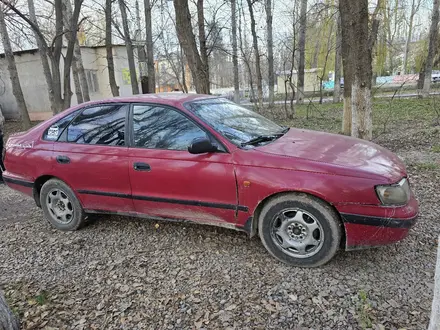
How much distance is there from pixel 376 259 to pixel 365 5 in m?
4.88

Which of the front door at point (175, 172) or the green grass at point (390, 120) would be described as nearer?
the front door at point (175, 172)

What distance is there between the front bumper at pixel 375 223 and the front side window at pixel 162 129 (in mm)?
1534

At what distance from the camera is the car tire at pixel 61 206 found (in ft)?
12.4

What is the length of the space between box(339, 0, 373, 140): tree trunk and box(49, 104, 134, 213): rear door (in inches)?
185

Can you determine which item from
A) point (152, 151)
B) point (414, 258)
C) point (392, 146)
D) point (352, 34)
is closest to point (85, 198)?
point (152, 151)

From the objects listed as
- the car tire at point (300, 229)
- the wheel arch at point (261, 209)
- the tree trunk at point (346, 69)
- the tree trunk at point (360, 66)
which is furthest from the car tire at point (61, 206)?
the tree trunk at point (346, 69)

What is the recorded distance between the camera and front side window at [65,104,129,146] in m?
3.49

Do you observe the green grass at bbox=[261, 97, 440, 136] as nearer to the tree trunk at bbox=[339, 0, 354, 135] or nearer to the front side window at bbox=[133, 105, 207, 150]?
the tree trunk at bbox=[339, 0, 354, 135]

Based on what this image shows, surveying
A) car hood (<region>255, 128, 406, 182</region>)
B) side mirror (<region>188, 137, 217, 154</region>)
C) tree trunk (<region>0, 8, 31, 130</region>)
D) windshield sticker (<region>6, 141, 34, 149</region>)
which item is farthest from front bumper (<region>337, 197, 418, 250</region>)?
tree trunk (<region>0, 8, 31, 130</region>)

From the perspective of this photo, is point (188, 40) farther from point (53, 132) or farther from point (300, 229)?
point (300, 229)

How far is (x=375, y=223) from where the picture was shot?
2.56 m

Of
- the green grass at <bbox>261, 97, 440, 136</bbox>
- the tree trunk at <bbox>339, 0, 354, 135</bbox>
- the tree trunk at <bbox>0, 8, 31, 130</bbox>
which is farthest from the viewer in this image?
the tree trunk at <bbox>0, 8, 31, 130</bbox>

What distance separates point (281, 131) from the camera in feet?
12.1

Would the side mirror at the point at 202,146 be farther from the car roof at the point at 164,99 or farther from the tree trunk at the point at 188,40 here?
the tree trunk at the point at 188,40
